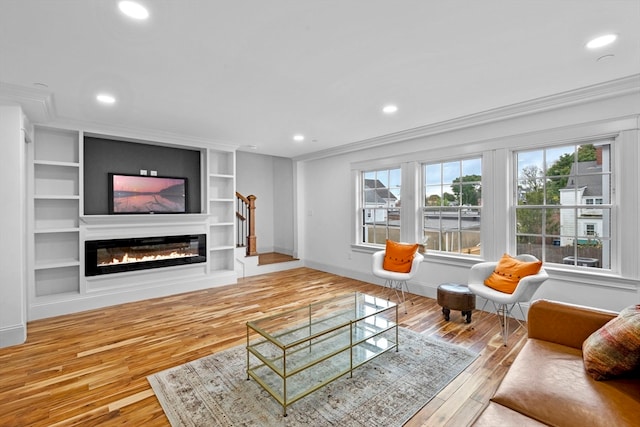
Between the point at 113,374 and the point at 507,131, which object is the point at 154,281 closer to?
the point at 113,374

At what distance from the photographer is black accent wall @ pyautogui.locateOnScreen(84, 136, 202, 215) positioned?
168 inches

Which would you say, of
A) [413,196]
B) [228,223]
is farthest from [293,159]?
[413,196]

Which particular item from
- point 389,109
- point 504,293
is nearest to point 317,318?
point 504,293

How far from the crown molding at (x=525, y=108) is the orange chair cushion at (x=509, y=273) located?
1711mm

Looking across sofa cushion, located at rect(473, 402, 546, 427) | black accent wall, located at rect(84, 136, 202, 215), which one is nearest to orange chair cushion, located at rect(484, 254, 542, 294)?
sofa cushion, located at rect(473, 402, 546, 427)

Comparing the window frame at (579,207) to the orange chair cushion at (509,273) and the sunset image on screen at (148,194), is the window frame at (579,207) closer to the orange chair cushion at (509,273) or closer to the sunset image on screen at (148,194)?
the orange chair cushion at (509,273)

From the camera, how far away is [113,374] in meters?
2.47

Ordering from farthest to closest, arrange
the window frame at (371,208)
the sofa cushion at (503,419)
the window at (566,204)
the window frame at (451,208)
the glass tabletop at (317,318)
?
the window frame at (371,208) → the window frame at (451,208) → the window at (566,204) → the glass tabletop at (317,318) → the sofa cushion at (503,419)

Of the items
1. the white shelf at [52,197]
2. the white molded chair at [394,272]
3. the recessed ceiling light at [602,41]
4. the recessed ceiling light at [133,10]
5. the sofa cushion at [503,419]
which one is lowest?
the sofa cushion at [503,419]

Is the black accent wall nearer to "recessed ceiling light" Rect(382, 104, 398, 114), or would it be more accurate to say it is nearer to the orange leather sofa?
"recessed ceiling light" Rect(382, 104, 398, 114)

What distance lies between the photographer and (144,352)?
2832 mm

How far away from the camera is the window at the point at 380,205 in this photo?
512cm

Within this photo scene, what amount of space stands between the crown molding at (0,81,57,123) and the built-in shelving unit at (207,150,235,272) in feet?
7.90

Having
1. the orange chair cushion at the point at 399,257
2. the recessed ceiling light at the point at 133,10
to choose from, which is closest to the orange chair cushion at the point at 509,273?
the orange chair cushion at the point at 399,257
